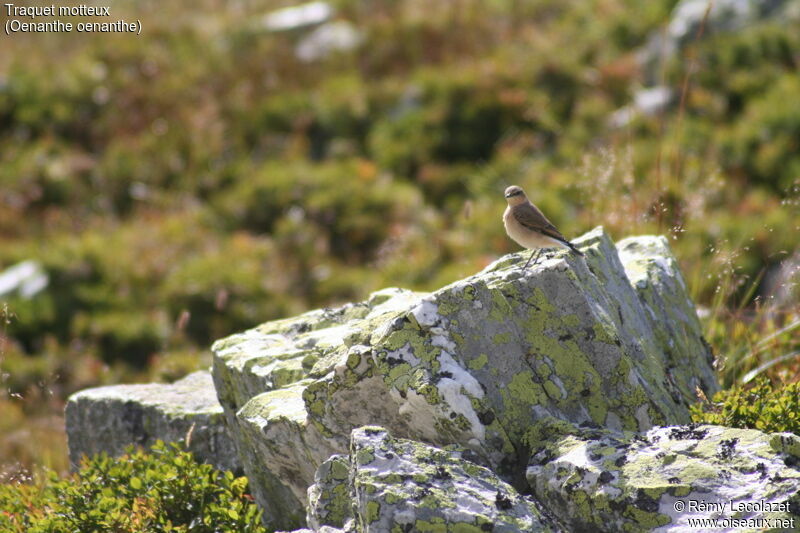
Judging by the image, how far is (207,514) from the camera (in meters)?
5.32

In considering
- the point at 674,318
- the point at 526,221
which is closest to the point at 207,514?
the point at 526,221

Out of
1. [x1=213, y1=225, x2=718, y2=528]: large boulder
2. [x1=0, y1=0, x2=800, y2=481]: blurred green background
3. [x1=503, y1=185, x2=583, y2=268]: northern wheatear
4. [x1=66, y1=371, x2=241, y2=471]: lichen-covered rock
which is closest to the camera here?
[x1=213, y1=225, x2=718, y2=528]: large boulder

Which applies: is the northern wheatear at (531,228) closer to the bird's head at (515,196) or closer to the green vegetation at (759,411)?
the bird's head at (515,196)

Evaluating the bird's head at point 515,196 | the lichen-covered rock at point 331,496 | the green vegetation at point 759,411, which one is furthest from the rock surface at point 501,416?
the bird's head at point 515,196

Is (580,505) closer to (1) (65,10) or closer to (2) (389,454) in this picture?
(2) (389,454)

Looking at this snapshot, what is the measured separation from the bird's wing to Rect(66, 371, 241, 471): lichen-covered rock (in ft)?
9.10

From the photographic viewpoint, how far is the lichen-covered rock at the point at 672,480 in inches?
158

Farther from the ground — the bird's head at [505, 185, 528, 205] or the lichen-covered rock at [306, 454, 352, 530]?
the bird's head at [505, 185, 528, 205]

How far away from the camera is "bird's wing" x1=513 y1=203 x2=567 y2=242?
20.3 feet

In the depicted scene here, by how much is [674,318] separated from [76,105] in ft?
53.3

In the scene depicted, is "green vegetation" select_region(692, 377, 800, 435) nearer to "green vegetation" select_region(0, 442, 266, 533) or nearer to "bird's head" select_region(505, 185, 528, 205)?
"bird's head" select_region(505, 185, 528, 205)

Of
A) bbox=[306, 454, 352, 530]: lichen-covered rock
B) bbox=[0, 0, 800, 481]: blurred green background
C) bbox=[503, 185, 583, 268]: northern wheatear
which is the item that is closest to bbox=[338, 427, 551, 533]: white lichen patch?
bbox=[306, 454, 352, 530]: lichen-covered rock

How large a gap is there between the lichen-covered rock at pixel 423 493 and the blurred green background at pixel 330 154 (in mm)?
4534

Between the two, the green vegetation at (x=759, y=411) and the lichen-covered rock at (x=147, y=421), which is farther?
the lichen-covered rock at (x=147, y=421)
